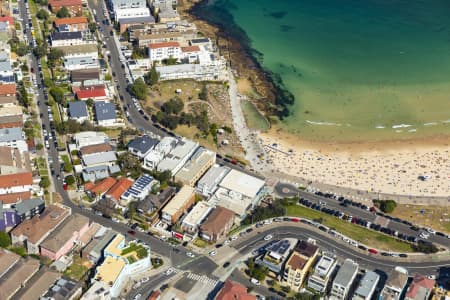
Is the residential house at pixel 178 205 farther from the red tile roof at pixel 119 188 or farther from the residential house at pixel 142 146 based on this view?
the residential house at pixel 142 146

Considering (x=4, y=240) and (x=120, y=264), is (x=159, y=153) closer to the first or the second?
(x=120, y=264)

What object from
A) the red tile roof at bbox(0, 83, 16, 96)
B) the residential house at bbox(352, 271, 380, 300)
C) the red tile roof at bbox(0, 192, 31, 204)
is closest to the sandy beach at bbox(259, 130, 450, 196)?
the residential house at bbox(352, 271, 380, 300)

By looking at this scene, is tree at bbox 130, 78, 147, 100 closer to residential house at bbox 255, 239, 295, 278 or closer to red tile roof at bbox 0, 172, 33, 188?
red tile roof at bbox 0, 172, 33, 188

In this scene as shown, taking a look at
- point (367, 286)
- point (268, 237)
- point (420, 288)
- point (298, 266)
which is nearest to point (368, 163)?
point (268, 237)

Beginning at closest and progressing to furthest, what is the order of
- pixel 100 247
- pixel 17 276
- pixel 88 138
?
pixel 17 276 < pixel 100 247 < pixel 88 138

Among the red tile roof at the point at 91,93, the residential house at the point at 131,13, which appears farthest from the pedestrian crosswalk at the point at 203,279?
the residential house at the point at 131,13
